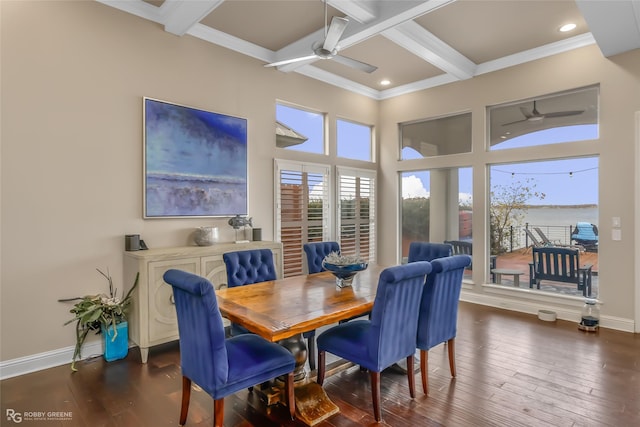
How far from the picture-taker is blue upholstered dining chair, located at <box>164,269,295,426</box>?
6.52 ft

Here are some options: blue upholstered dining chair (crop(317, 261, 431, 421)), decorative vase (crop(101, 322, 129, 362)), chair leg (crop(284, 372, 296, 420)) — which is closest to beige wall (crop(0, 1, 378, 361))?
decorative vase (crop(101, 322, 129, 362))

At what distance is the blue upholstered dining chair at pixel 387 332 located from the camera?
2.32 meters

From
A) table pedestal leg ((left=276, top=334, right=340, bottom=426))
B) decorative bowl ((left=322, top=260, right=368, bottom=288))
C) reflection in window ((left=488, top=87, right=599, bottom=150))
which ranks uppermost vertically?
reflection in window ((left=488, top=87, right=599, bottom=150))

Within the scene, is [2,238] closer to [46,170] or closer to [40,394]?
[46,170]

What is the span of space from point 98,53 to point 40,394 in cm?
302

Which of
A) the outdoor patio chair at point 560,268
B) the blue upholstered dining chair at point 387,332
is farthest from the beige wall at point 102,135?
the blue upholstered dining chair at point 387,332

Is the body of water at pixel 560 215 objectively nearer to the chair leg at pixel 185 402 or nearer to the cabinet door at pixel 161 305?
the cabinet door at pixel 161 305

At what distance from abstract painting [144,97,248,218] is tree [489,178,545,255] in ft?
12.0

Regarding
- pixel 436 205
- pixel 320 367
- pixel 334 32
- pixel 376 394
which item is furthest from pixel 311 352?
pixel 436 205

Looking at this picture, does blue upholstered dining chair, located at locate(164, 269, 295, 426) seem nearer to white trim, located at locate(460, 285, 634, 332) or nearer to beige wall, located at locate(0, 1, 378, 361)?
beige wall, located at locate(0, 1, 378, 361)

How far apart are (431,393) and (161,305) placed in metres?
2.53

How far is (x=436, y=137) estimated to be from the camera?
19.3 feet

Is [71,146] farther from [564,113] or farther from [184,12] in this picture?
[564,113]

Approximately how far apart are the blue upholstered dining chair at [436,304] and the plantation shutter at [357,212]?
3.01m
